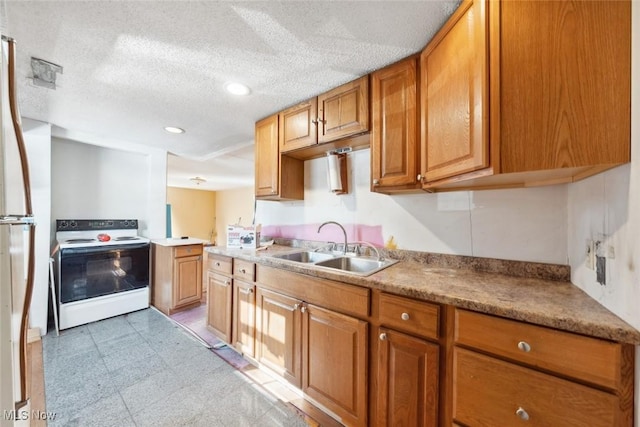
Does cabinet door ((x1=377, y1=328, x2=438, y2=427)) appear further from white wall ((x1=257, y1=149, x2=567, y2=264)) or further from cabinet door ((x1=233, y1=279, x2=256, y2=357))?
cabinet door ((x1=233, y1=279, x2=256, y2=357))

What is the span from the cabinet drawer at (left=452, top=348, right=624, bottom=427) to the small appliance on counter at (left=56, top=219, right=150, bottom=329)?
3355mm

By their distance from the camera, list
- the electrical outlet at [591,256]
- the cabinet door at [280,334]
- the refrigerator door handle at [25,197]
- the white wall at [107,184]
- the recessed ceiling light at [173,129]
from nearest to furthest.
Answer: the refrigerator door handle at [25,197] < the electrical outlet at [591,256] < the cabinet door at [280,334] < the recessed ceiling light at [173,129] < the white wall at [107,184]

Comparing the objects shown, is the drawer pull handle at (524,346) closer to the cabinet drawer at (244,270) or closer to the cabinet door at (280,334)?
the cabinet door at (280,334)

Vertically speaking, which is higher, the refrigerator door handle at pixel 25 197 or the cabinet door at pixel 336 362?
the refrigerator door handle at pixel 25 197

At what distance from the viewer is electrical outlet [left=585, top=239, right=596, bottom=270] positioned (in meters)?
0.93

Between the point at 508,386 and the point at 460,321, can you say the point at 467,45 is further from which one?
the point at 508,386

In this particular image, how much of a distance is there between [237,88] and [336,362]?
6.30 feet

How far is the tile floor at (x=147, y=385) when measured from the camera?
4.61 ft

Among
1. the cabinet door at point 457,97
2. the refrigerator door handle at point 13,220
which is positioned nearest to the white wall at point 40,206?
the refrigerator door handle at point 13,220

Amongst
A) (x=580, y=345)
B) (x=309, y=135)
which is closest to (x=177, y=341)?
(x=309, y=135)

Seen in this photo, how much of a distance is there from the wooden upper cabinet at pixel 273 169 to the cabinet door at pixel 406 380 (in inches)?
57.1

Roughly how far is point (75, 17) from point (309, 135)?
134 cm

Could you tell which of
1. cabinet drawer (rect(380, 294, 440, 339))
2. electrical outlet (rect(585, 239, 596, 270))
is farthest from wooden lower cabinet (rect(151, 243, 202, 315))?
electrical outlet (rect(585, 239, 596, 270))

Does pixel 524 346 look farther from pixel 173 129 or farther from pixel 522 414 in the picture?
pixel 173 129
